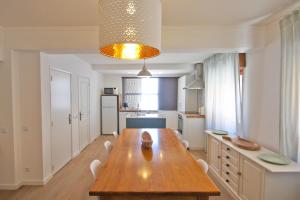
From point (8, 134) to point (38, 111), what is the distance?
0.59 m

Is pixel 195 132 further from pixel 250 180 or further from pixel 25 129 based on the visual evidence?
pixel 25 129

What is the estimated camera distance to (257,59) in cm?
281

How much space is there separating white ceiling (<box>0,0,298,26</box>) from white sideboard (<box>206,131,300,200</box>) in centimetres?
187

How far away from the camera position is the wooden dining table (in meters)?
1.36

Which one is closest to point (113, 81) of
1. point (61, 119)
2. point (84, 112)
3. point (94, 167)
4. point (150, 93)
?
point (150, 93)

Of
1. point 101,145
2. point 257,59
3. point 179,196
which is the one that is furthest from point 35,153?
point 257,59

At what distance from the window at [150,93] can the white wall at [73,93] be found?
1308 millimetres

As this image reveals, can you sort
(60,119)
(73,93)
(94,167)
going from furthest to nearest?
(73,93) < (60,119) < (94,167)

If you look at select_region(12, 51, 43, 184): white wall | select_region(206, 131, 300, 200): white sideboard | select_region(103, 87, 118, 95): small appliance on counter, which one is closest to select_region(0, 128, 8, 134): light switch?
select_region(12, 51, 43, 184): white wall

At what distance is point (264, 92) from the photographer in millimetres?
2654

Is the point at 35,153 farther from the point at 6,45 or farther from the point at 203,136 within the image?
the point at 203,136

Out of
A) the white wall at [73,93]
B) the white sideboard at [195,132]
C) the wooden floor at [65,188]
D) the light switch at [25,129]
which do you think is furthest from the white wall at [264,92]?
the light switch at [25,129]

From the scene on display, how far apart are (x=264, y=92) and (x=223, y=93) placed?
1093 millimetres

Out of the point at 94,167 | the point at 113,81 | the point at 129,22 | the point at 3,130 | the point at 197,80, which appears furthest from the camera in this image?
the point at 113,81
